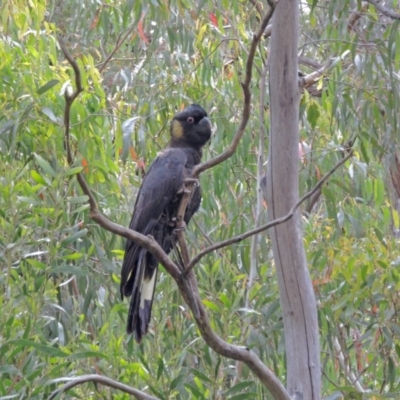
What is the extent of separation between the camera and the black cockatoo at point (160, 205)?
220cm

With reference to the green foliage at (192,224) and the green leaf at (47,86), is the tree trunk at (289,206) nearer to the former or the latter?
the green foliage at (192,224)

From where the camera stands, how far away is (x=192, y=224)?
308cm

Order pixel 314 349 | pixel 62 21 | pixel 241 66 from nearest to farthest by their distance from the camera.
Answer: pixel 314 349 → pixel 241 66 → pixel 62 21

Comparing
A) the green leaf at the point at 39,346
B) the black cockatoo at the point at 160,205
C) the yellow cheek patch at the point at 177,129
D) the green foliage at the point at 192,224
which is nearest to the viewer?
the green leaf at the point at 39,346

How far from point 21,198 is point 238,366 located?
38.0 inches

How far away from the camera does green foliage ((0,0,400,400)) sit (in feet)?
6.33

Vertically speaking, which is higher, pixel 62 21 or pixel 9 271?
pixel 62 21

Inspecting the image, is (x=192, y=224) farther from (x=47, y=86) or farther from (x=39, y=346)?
(x=39, y=346)

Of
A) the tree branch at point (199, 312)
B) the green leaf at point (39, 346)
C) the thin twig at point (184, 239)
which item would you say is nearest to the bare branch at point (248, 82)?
the tree branch at point (199, 312)

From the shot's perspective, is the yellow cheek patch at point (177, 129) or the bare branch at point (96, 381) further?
the yellow cheek patch at point (177, 129)

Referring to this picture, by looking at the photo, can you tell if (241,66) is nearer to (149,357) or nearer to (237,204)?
(237,204)

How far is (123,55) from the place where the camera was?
421 centimetres

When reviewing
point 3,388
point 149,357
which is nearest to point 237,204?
point 149,357

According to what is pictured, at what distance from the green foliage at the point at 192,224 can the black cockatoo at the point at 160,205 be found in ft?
0.22
